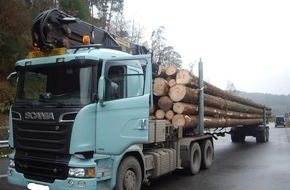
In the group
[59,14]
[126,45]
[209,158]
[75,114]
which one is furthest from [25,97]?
[209,158]

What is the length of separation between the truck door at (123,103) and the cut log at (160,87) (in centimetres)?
282

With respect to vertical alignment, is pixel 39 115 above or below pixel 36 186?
above

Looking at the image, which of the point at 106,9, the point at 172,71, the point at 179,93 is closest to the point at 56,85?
the point at 179,93

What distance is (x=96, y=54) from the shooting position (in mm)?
6531

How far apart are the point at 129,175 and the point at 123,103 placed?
1347 millimetres

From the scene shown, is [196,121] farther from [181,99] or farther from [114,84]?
[114,84]

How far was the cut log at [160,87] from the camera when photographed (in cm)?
1038

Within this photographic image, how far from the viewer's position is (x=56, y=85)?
6.48 metres

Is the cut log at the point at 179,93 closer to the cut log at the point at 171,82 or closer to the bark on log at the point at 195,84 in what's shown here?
the cut log at the point at 171,82

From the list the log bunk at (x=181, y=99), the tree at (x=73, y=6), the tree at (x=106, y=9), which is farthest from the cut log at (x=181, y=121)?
the tree at (x=106, y=9)

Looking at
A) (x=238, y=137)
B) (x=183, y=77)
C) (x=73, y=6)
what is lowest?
(x=238, y=137)

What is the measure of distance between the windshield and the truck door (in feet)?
1.01

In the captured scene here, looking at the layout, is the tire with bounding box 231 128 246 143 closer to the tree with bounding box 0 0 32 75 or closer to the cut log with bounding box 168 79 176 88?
the cut log with bounding box 168 79 176 88

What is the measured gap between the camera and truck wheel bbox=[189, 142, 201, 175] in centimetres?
1042
